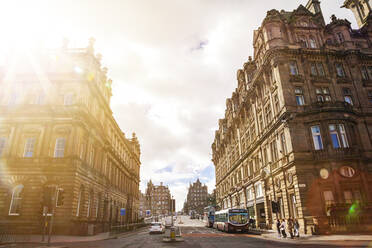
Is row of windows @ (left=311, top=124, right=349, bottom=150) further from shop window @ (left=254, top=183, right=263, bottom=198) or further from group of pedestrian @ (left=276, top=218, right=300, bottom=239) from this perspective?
shop window @ (left=254, top=183, right=263, bottom=198)

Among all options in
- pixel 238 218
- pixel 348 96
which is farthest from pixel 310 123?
pixel 238 218

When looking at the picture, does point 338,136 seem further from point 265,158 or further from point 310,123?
point 265,158

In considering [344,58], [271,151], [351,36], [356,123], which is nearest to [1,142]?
[271,151]

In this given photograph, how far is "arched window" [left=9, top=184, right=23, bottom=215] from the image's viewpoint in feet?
81.3

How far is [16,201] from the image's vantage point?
25.2m

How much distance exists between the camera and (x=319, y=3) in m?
37.9

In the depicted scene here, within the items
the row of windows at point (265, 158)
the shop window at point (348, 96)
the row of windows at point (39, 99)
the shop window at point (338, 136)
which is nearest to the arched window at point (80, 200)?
the row of windows at point (39, 99)

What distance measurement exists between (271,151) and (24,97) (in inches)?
1238

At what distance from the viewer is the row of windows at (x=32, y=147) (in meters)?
26.8

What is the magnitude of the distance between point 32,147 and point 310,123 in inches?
1218

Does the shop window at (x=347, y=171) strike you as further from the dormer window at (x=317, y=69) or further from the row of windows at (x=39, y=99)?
the row of windows at (x=39, y=99)

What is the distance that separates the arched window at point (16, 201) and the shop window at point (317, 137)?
31.7 metres

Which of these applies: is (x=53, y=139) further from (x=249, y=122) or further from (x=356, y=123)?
(x=356, y=123)

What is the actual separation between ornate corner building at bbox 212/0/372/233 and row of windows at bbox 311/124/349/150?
90 millimetres
